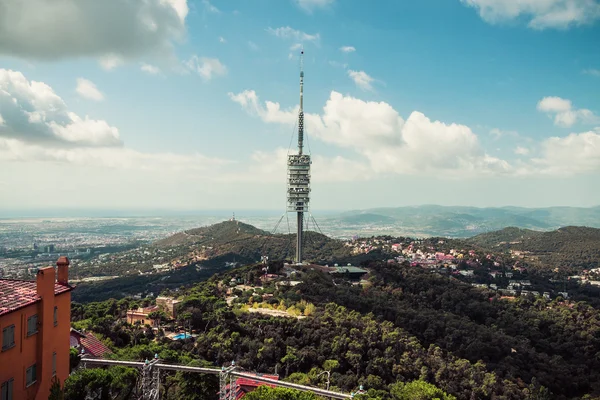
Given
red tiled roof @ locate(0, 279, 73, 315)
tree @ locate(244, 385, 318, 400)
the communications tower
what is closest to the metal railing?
tree @ locate(244, 385, 318, 400)

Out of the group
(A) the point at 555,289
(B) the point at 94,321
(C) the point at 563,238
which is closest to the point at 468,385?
(B) the point at 94,321

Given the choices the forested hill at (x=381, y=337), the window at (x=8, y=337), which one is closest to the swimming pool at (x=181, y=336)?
the forested hill at (x=381, y=337)

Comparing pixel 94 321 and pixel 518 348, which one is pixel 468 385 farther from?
pixel 94 321

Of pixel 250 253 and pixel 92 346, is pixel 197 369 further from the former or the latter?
pixel 250 253

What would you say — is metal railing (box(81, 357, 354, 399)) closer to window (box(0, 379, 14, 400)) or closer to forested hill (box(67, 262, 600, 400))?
forested hill (box(67, 262, 600, 400))

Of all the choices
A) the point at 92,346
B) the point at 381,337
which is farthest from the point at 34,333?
the point at 381,337

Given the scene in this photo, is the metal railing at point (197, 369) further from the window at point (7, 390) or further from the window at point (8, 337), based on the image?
the window at point (8, 337)

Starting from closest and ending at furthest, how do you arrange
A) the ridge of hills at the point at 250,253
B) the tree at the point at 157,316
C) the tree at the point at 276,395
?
the tree at the point at 276,395
the tree at the point at 157,316
the ridge of hills at the point at 250,253
